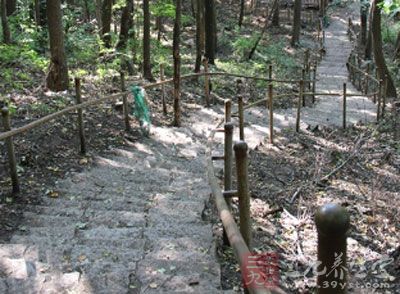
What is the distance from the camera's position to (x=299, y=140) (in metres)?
10.3

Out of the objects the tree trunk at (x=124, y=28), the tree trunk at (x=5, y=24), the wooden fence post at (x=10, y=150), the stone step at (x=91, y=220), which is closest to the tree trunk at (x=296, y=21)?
the tree trunk at (x=124, y=28)

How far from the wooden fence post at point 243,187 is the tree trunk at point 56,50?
773cm

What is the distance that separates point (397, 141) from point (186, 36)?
52.9ft

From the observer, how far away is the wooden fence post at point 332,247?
65.1 inches

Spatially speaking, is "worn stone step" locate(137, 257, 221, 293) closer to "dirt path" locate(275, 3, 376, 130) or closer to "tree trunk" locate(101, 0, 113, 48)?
"dirt path" locate(275, 3, 376, 130)

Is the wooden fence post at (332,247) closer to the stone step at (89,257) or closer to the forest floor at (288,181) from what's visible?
the forest floor at (288,181)

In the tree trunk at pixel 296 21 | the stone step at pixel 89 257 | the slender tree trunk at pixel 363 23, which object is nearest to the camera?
the stone step at pixel 89 257

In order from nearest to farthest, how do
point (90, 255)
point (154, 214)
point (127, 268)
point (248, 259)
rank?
point (248, 259) < point (127, 268) < point (90, 255) < point (154, 214)

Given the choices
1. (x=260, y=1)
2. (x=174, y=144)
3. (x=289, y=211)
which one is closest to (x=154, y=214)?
(x=289, y=211)

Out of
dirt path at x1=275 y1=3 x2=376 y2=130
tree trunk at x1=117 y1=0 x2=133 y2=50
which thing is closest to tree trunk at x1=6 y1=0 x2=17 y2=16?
tree trunk at x1=117 y1=0 x2=133 y2=50

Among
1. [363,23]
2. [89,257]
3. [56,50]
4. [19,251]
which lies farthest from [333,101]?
[19,251]

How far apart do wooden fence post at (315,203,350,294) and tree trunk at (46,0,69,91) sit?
29.8ft

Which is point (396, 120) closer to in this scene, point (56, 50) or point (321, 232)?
point (56, 50)

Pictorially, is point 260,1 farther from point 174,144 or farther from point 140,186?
point 140,186
